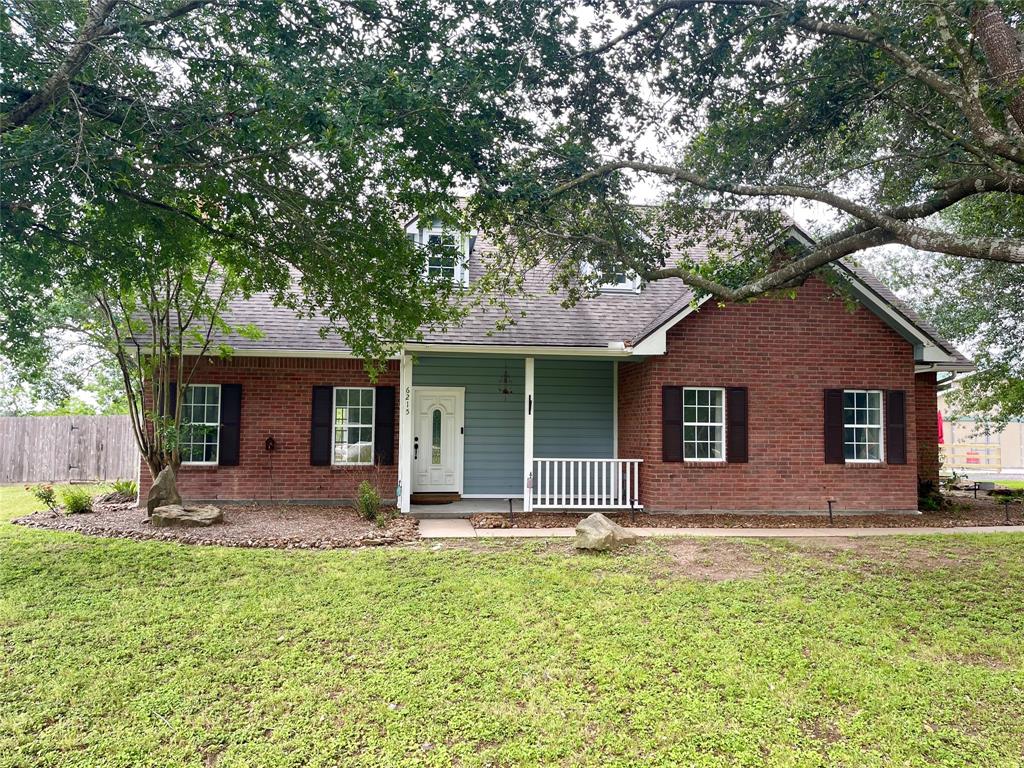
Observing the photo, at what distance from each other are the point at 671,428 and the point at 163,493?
835 cm

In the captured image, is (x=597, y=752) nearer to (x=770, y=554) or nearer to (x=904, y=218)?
(x=770, y=554)

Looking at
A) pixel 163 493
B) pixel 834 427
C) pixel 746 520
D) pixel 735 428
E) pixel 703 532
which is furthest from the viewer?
pixel 834 427

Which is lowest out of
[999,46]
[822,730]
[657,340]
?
[822,730]

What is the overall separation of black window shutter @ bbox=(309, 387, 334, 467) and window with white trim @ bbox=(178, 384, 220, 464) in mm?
1720

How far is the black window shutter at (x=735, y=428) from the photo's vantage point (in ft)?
38.8

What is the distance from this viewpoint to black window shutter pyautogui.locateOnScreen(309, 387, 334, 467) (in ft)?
41.0

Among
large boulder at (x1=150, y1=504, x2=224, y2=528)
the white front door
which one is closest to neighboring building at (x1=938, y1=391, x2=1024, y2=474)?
the white front door

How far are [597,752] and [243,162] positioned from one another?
6.33m

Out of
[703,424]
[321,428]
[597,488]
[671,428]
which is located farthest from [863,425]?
[321,428]

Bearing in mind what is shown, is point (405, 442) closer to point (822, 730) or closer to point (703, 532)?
point (703, 532)

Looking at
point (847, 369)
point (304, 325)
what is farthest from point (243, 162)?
point (847, 369)

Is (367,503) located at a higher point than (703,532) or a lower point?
higher

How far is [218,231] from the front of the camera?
8125 mm

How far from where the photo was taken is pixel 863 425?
484 inches
